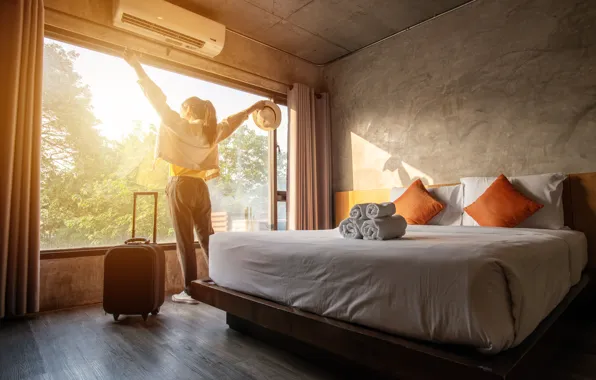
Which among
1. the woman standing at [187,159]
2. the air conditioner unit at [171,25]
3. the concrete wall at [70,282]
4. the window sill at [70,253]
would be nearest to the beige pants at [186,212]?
the woman standing at [187,159]

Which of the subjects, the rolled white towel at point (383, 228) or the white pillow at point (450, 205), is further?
the white pillow at point (450, 205)

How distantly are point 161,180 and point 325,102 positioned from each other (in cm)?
253

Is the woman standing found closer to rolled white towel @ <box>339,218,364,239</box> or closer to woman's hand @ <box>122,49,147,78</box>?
woman's hand @ <box>122,49,147,78</box>

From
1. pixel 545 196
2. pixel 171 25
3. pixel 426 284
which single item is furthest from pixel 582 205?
pixel 171 25

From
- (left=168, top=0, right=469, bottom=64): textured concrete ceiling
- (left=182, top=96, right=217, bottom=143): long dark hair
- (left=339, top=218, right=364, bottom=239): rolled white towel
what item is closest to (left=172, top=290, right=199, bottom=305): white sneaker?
(left=182, top=96, right=217, bottom=143): long dark hair

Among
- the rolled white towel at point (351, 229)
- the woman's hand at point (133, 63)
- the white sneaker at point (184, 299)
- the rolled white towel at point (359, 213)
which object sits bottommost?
the white sneaker at point (184, 299)

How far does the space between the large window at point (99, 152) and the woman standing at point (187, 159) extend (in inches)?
20.0

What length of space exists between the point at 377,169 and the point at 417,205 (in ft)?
3.77

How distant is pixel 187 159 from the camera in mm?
3186

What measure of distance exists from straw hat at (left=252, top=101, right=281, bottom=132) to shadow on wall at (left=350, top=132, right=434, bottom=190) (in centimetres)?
137

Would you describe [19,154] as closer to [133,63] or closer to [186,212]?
[133,63]

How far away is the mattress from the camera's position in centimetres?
120

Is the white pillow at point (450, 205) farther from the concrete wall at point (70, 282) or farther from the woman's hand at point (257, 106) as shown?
the concrete wall at point (70, 282)

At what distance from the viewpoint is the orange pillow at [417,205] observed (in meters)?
3.33
